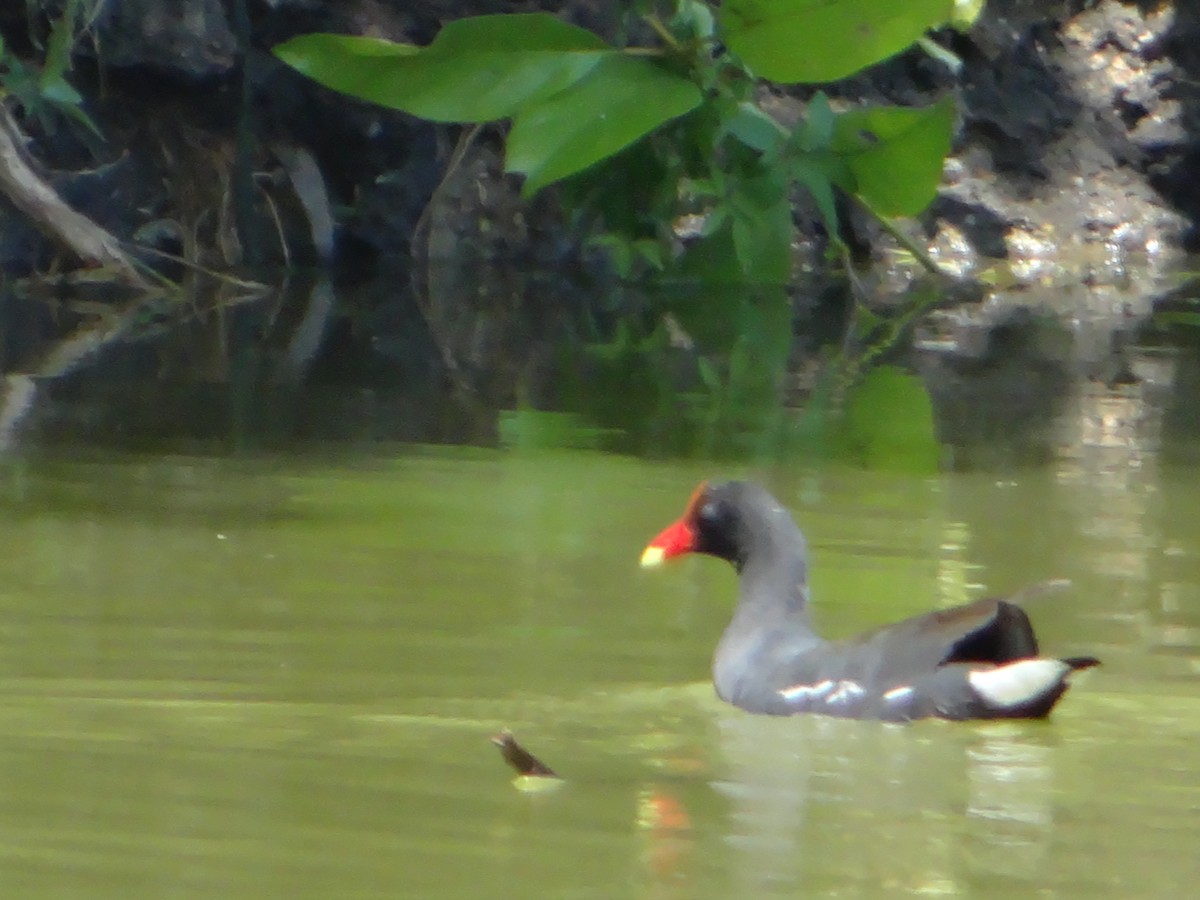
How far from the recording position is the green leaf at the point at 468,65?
2.09 metres

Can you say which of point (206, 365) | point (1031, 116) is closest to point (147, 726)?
point (206, 365)

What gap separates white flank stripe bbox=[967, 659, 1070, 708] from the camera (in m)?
3.49

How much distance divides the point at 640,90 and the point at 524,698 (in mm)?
1701

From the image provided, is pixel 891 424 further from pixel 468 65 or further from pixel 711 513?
pixel 468 65

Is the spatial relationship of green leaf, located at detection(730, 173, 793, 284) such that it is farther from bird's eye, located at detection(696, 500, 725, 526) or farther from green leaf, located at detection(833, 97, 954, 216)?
bird's eye, located at detection(696, 500, 725, 526)

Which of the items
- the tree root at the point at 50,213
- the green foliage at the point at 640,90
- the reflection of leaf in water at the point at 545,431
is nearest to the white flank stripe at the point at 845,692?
the green foliage at the point at 640,90

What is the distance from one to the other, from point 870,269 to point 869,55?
42.0 ft

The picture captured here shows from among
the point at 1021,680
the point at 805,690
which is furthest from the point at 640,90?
the point at 805,690

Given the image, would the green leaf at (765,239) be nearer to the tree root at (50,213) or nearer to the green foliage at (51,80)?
the green foliage at (51,80)

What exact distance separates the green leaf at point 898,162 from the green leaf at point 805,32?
1.16ft

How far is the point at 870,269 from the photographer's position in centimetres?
1491

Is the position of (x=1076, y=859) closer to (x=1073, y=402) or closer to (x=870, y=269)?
(x=1073, y=402)

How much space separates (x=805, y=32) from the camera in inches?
84.1

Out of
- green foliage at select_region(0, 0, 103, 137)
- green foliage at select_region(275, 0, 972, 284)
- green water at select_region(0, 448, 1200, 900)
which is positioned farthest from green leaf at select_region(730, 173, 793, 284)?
green foliage at select_region(0, 0, 103, 137)
